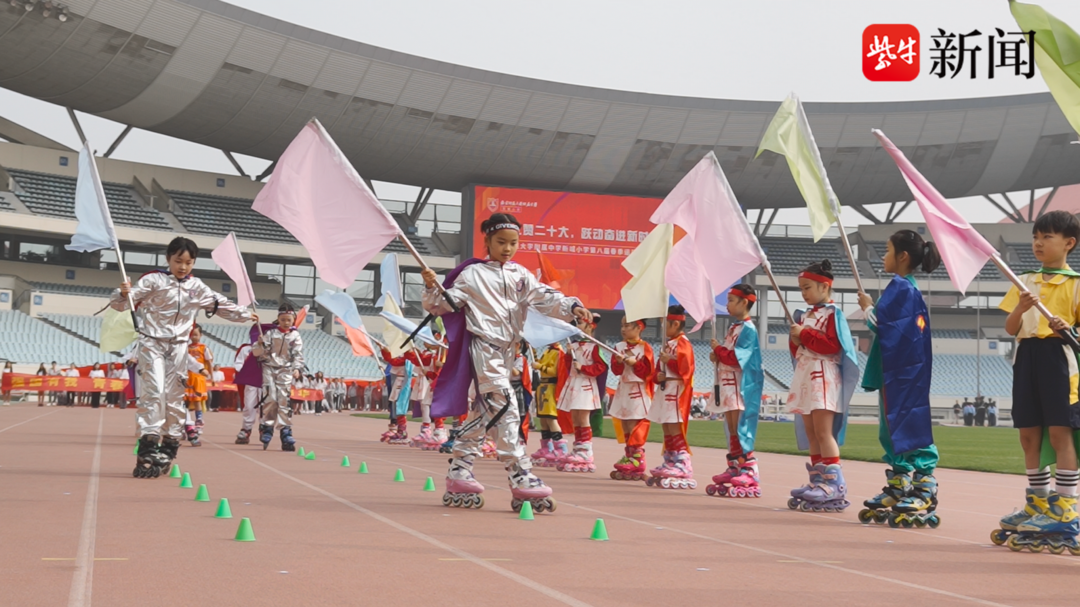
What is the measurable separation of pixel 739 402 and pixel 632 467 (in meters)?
2.06

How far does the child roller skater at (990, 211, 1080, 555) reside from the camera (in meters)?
6.20

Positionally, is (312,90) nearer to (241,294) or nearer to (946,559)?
(241,294)

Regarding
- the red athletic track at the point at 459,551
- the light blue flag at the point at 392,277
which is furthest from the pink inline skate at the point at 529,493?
the light blue flag at the point at 392,277

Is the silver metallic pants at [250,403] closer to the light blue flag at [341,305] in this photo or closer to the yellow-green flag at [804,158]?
the light blue flag at [341,305]

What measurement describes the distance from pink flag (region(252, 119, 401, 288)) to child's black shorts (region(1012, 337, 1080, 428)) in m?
4.66

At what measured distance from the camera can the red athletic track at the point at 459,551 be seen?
4.50 m

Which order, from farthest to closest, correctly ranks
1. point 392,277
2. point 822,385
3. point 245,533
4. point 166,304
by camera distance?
point 392,277, point 166,304, point 822,385, point 245,533

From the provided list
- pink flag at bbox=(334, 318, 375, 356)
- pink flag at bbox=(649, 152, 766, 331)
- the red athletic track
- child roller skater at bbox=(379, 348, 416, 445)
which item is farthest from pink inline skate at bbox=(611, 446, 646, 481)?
child roller skater at bbox=(379, 348, 416, 445)

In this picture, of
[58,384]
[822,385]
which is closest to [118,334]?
[822,385]

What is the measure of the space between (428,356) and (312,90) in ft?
104

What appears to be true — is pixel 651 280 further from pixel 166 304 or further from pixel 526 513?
pixel 166 304

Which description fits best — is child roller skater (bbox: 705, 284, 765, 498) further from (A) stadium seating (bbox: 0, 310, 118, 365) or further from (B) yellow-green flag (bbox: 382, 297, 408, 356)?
(A) stadium seating (bbox: 0, 310, 118, 365)

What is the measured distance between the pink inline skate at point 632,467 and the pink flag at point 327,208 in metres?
4.33

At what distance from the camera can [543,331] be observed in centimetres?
945
